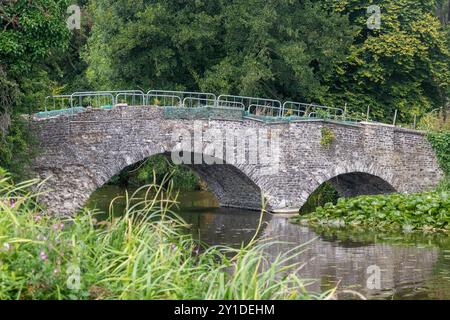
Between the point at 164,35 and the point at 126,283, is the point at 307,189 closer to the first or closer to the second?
the point at 164,35

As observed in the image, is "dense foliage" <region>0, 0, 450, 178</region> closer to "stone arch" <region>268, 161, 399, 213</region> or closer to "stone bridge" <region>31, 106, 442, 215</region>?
"stone bridge" <region>31, 106, 442, 215</region>

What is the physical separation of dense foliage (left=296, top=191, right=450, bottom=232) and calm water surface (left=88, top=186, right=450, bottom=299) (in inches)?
36.6

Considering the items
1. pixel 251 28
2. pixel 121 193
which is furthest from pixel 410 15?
pixel 121 193

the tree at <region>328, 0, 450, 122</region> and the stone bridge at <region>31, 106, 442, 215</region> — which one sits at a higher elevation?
the tree at <region>328, 0, 450, 122</region>

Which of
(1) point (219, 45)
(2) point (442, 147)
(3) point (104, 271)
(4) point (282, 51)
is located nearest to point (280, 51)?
(4) point (282, 51)

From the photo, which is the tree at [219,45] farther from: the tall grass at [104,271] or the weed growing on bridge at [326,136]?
the tall grass at [104,271]

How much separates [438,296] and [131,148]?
12.5 m

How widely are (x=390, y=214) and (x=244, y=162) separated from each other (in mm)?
5002

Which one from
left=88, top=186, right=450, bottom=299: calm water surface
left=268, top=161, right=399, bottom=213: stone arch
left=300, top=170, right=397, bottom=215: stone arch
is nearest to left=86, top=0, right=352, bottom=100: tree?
left=300, top=170, right=397, bottom=215: stone arch

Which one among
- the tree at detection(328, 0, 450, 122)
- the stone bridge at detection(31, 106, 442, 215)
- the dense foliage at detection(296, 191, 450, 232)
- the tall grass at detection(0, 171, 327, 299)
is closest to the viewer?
the tall grass at detection(0, 171, 327, 299)

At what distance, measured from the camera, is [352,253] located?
22.2 metres

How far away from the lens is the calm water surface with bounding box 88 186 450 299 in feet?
57.9

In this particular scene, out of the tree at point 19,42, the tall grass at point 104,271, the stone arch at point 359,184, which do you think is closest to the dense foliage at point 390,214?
the stone arch at point 359,184

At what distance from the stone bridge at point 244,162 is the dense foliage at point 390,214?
90.9 inches
